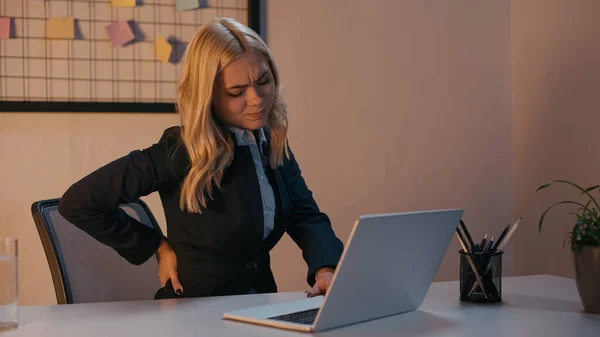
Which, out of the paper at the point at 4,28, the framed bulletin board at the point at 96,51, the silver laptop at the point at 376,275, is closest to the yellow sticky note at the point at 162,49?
Result: the framed bulletin board at the point at 96,51

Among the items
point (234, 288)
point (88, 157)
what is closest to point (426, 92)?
point (88, 157)

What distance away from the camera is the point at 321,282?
1618mm

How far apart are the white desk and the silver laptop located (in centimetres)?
2

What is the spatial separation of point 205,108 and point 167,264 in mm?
352

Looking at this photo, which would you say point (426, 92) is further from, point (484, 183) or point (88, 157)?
point (88, 157)

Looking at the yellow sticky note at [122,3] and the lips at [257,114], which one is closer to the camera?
the lips at [257,114]

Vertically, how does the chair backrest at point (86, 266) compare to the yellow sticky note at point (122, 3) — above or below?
below

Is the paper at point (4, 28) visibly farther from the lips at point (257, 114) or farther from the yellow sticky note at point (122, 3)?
the lips at point (257, 114)

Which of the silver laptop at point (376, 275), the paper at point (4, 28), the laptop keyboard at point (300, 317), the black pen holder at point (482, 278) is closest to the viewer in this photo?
the silver laptop at point (376, 275)

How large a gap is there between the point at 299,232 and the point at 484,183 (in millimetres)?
1431

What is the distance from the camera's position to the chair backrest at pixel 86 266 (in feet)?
5.58

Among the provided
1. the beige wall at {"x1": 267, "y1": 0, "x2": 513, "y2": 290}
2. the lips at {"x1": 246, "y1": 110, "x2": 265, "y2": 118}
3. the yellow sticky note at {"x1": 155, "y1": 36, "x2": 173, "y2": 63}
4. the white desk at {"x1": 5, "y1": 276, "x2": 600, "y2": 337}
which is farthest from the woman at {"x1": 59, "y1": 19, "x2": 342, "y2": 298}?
the beige wall at {"x1": 267, "y1": 0, "x2": 513, "y2": 290}

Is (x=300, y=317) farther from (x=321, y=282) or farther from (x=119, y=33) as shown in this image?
(x=119, y=33)

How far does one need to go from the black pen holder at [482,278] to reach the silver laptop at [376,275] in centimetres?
12
